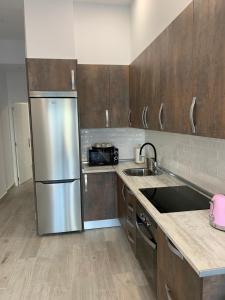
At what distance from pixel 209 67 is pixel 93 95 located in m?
2.19

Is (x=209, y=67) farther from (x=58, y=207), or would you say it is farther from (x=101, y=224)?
(x=101, y=224)

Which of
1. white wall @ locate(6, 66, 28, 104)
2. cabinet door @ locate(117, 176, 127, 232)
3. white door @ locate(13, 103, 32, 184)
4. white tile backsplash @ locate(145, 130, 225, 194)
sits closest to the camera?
white tile backsplash @ locate(145, 130, 225, 194)

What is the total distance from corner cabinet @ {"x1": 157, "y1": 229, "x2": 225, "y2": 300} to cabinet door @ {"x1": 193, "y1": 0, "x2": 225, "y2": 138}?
2.32ft

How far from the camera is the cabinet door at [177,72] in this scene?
1.55 m

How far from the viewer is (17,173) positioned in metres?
5.85

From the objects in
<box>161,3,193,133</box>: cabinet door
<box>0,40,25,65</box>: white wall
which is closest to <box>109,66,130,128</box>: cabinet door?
<box>161,3,193,133</box>: cabinet door

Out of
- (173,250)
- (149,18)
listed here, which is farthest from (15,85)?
(173,250)

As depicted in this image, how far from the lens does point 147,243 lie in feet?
6.08

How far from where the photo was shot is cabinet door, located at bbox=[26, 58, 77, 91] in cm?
294

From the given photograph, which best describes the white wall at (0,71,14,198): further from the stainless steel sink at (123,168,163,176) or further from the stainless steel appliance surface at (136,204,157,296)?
the stainless steel appliance surface at (136,204,157,296)

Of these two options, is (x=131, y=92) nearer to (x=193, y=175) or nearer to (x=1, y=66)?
(x=193, y=175)

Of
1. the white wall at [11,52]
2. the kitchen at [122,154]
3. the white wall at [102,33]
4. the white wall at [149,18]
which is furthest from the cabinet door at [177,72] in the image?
the white wall at [11,52]

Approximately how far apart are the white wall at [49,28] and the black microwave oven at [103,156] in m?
1.32

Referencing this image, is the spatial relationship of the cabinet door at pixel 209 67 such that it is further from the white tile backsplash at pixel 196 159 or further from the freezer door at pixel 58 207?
the freezer door at pixel 58 207
